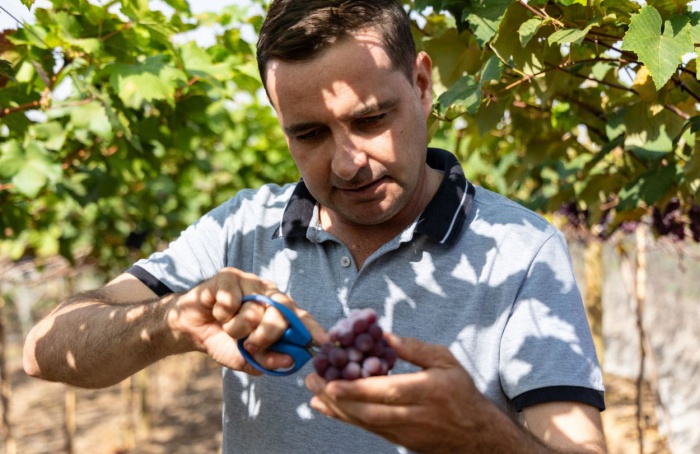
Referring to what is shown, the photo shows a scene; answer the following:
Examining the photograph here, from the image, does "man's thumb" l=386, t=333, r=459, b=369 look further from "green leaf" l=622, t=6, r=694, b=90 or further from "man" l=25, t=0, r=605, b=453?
"green leaf" l=622, t=6, r=694, b=90

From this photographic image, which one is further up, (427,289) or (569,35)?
(569,35)

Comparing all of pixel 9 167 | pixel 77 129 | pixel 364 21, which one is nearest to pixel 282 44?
pixel 364 21

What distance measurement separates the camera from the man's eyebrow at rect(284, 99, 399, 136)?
5.46ft

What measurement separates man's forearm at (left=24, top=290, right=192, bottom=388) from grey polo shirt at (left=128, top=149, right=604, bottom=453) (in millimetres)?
268

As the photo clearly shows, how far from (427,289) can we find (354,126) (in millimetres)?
436

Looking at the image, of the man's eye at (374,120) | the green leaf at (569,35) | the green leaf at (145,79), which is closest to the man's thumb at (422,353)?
the man's eye at (374,120)

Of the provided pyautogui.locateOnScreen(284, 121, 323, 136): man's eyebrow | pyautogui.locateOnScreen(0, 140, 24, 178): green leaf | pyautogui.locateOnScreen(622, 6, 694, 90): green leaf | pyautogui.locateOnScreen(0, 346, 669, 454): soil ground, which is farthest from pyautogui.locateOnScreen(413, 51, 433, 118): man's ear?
pyautogui.locateOnScreen(0, 346, 669, 454): soil ground

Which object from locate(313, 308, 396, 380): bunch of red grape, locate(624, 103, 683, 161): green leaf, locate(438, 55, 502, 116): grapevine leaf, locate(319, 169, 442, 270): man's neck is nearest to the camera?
locate(313, 308, 396, 380): bunch of red grape

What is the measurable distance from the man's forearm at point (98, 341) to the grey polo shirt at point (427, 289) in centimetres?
27

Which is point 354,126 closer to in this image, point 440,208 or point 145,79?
point 440,208

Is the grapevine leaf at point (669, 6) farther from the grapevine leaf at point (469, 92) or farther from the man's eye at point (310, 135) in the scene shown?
the man's eye at point (310, 135)

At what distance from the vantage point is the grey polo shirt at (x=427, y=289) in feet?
5.19

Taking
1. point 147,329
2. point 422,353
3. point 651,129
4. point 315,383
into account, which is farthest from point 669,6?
point 147,329

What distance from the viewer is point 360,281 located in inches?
72.4
